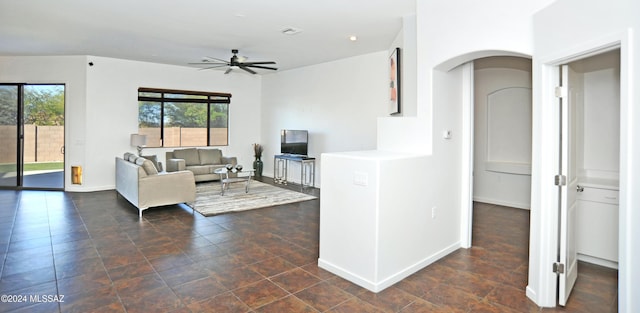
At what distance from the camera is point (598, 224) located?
11.4 ft

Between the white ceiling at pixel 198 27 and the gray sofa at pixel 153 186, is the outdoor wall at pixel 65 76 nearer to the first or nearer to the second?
the white ceiling at pixel 198 27

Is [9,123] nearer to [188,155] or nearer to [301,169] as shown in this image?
[188,155]

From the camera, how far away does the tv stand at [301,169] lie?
827cm

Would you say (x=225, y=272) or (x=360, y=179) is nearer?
(x=360, y=179)

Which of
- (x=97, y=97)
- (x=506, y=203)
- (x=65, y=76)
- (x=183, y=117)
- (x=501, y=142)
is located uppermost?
(x=65, y=76)

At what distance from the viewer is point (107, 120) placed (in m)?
7.93

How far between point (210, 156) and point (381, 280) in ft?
22.9

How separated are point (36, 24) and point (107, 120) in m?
2.91

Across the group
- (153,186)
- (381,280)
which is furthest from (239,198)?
(381,280)

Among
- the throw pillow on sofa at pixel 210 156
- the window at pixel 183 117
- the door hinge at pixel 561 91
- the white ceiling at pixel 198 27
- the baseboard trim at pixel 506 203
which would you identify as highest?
the white ceiling at pixel 198 27

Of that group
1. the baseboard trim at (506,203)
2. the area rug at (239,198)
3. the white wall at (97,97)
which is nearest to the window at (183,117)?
the white wall at (97,97)

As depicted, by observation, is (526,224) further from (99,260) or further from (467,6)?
(99,260)

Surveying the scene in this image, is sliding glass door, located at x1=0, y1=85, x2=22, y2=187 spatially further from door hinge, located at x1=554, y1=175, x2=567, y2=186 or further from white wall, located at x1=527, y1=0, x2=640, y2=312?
door hinge, located at x1=554, y1=175, x2=567, y2=186

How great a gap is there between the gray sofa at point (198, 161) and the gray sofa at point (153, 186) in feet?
6.66
